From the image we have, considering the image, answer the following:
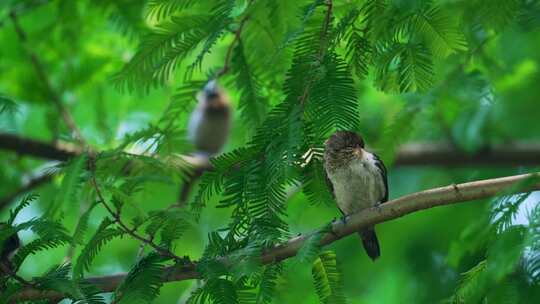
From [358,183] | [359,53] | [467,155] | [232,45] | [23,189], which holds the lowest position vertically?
[359,53]

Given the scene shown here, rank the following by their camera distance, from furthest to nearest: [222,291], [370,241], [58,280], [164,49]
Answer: [370,241] → [164,49] → [58,280] → [222,291]

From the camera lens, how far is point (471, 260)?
4.68m

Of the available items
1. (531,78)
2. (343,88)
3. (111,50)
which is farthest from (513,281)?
(111,50)

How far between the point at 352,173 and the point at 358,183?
0.09 meters

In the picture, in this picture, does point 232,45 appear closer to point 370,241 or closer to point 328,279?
point 328,279

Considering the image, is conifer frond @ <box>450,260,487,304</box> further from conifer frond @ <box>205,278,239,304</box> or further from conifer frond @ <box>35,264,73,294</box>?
conifer frond @ <box>35,264,73,294</box>

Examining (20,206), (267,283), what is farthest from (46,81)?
(267,283)

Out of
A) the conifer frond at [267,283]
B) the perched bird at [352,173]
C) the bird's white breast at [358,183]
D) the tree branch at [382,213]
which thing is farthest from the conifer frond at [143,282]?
the bird's white breast at [358,183]

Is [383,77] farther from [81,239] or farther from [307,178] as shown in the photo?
[81,239]

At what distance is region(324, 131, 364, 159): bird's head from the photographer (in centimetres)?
501

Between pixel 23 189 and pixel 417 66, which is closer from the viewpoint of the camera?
pixel 417 66

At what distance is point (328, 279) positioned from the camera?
381 cm

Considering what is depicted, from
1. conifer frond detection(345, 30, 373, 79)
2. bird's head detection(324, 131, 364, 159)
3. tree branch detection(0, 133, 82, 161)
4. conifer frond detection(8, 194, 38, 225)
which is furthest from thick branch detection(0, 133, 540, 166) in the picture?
conifer frond detection(345, 30, 373, 79)

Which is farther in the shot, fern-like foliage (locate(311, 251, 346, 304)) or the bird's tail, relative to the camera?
the bird's tail
